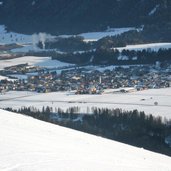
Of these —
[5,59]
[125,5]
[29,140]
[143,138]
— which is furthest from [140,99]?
[125,5]

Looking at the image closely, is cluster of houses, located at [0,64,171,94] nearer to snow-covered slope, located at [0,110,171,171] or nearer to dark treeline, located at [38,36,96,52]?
dark treeline, located at [38,36,96,52]

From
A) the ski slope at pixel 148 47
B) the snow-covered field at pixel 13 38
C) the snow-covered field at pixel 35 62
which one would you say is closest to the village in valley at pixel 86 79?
the snow-covered field at pixel 35 62

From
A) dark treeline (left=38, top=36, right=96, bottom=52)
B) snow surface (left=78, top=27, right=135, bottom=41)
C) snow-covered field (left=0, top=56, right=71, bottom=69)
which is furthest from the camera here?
snow surface (left=78, top=27, right=135, bottom=41)

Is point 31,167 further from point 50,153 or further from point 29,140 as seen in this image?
point 29,140

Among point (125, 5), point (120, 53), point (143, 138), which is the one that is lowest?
point (143, 138)

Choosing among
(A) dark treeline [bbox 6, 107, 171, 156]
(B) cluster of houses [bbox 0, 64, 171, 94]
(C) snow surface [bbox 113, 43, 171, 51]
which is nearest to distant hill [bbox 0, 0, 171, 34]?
(C) snow surface [bbox 113, 43, 171, 51]

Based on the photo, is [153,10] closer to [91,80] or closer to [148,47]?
[148,47]
